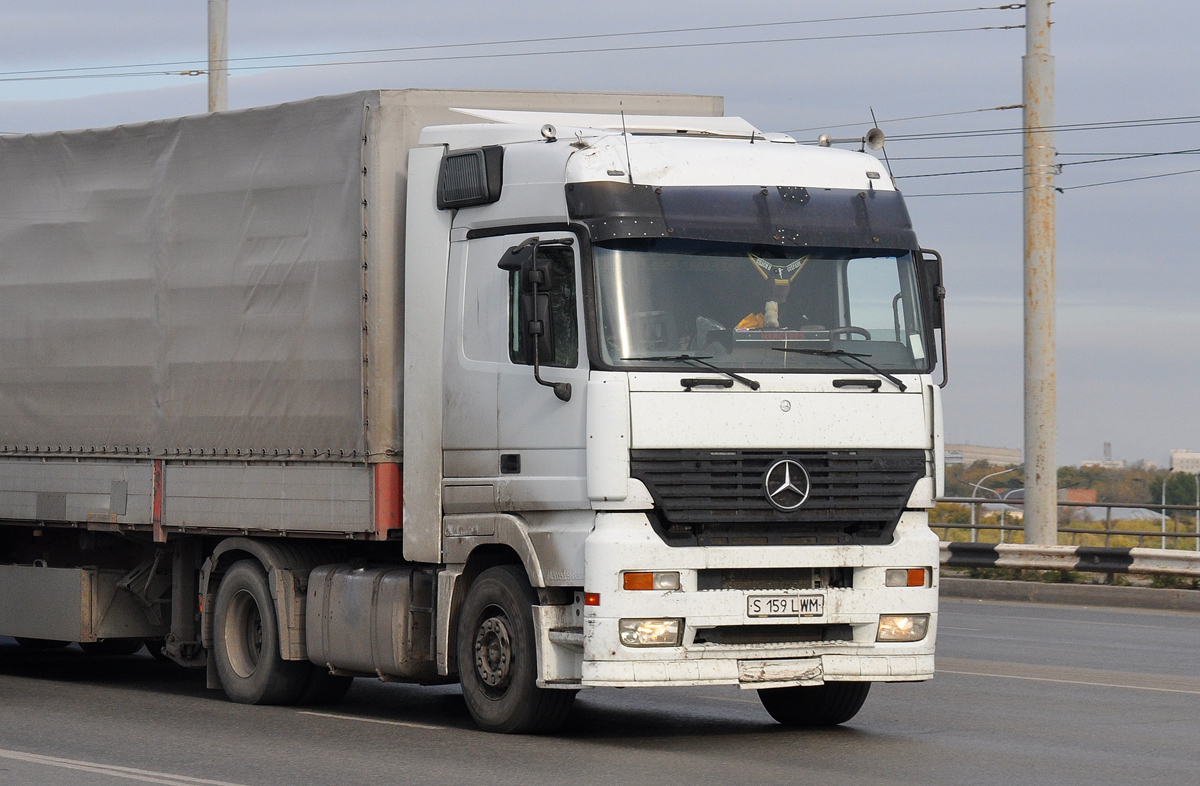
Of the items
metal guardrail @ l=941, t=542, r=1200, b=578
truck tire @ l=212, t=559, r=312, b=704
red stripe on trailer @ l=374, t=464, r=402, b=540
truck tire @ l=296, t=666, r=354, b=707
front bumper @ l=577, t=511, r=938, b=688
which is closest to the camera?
front bumper @ l=577, t=511, r=938, b=688

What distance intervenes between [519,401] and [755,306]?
144cm

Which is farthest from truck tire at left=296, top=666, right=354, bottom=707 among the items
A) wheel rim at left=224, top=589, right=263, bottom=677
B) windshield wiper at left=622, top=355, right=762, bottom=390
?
windshield wiper at left=622, top=355, right=762, bottom=390

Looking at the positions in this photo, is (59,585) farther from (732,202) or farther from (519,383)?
(732,202)

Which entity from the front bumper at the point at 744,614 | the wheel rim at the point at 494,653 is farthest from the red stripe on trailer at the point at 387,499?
the front bumper at the point at 744,614

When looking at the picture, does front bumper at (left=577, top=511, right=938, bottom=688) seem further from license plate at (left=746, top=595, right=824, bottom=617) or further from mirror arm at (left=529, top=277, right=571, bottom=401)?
mirror arm at (left=529, top=277, right=571, bottom=401)

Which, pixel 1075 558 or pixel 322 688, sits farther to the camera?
pixel 1075 558

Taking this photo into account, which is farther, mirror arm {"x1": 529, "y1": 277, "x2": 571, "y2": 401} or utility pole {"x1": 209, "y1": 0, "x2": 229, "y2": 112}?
utility pole {"x1": 209, "y1": 0, "x2": 229, "y2": 112}

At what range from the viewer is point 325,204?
39.9 ft

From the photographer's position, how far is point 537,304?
1029 centimetres

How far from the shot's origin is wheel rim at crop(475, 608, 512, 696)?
424 inches

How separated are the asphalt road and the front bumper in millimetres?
426

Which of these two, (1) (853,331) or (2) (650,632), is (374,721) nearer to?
(2) (650,632)

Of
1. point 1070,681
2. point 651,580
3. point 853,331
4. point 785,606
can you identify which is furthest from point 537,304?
point 1070,681

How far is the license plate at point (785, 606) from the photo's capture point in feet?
34.1
